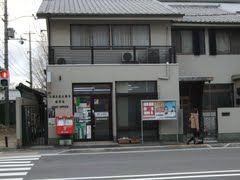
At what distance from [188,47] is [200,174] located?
58.8 ft

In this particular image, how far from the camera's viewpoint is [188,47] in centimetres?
3148

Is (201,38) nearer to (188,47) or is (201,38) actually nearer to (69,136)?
(188,47)

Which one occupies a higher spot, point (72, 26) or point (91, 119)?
point (72, 26)

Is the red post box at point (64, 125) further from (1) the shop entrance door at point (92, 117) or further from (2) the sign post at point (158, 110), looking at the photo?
(2) the sign post at point (158, 110)

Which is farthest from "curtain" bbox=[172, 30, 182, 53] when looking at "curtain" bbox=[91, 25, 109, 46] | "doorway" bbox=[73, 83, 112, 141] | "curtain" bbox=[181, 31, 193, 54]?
"doorway" bbox=[73, 83, 112, 141]

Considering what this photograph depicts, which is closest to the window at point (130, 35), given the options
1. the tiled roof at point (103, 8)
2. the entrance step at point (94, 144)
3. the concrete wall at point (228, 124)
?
the tiled roof at point (103, 8)

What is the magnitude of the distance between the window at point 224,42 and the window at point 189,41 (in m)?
0.64

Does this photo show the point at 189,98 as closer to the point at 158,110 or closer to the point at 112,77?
the point at 158,110

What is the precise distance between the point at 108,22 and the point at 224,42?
7814 millimetres

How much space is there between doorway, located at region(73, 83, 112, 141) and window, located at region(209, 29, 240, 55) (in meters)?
8.05

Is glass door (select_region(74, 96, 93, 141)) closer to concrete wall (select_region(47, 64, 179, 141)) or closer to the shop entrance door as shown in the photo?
the shop entrance door

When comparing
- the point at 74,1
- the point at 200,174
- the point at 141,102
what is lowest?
the point at 200,174

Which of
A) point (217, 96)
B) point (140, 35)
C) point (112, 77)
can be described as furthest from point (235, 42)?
point (112, 77)

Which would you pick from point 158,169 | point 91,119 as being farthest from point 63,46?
point 158,169
